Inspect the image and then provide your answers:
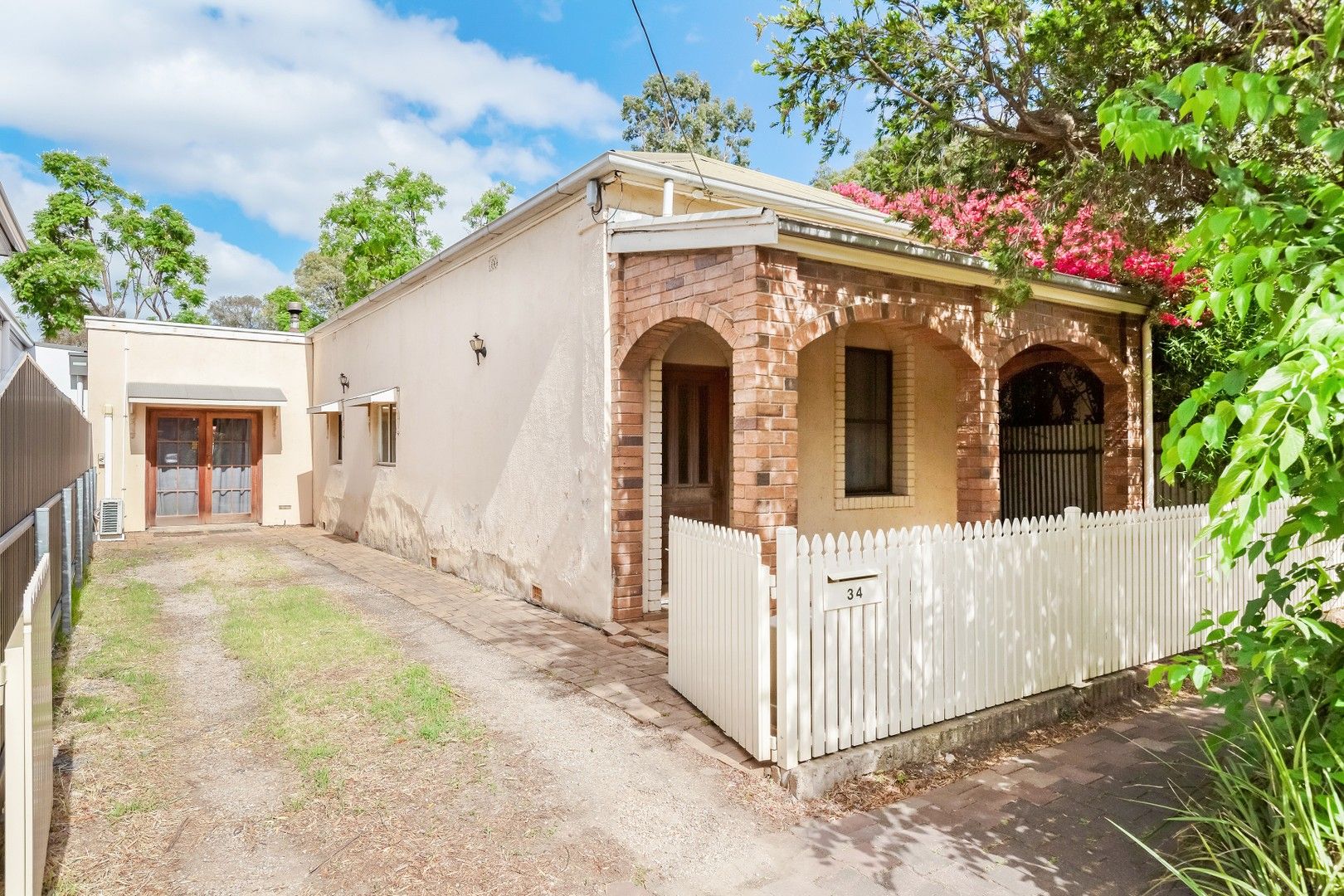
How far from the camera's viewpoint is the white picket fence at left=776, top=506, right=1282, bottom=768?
379 cm

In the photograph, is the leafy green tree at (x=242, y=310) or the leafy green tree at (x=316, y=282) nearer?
the leafy green tree at (x=316, y=282)

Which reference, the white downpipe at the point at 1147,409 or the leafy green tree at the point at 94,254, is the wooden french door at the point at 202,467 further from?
the white downpipe at the point at 1147,409

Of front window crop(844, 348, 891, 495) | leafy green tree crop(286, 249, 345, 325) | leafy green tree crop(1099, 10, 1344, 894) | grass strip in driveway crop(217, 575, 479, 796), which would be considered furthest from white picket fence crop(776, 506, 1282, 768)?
leafy green tree crop(286, 249, 345, 325)

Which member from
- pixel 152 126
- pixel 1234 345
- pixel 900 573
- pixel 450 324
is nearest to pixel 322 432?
pixel 450 324

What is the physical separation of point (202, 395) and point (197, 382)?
817 mm

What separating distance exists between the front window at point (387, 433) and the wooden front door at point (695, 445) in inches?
234

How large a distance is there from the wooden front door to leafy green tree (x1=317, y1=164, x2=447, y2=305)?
647 inches

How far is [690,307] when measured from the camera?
5770 millimetres

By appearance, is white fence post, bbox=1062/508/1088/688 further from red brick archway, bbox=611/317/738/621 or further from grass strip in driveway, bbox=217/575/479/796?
grass strip in driveway, bbox=217/575/479/796

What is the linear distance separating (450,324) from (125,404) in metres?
8.28

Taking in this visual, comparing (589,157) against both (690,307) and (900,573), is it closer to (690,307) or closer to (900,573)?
(690,307)

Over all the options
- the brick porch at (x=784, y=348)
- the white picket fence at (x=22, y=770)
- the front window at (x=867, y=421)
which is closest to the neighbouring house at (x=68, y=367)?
the brick porch at (x=784, y=348)

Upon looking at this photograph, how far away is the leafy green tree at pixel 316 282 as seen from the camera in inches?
1599

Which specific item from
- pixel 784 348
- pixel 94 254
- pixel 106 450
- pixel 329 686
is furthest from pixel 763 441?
pixel 94 254
